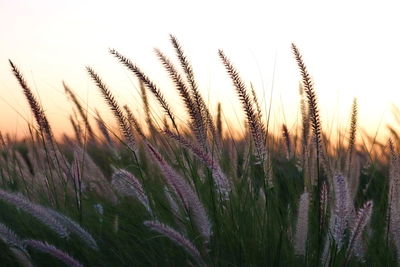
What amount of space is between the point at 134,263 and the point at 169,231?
0.79 m

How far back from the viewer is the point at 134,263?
99.3 inches

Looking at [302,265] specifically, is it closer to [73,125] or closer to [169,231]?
[169,231]

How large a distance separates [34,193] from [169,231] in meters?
2.27

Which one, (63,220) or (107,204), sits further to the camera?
(107,204)

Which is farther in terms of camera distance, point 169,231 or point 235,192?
point 235,192

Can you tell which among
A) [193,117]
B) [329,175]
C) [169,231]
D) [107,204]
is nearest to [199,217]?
[169,231]

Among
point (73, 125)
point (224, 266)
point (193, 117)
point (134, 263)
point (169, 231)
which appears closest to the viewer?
point (169, 231)

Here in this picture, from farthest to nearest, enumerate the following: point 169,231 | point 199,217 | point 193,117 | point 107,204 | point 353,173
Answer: point 107,204 → point 353,173 → point 193,117 → point 199,217 → point 169,231

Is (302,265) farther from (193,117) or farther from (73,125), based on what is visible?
(73,125)

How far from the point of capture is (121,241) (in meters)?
2.82

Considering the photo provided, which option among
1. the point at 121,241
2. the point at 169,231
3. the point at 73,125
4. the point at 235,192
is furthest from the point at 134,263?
the point at 73,125

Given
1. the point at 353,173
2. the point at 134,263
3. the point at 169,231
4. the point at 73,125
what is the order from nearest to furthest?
the point at 169,231 → the point at 134,263 → the point at 353,173 → the point at 73,125

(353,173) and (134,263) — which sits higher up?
(353,173)

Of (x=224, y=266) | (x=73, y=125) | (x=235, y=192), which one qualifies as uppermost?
(x=73, y=125)
